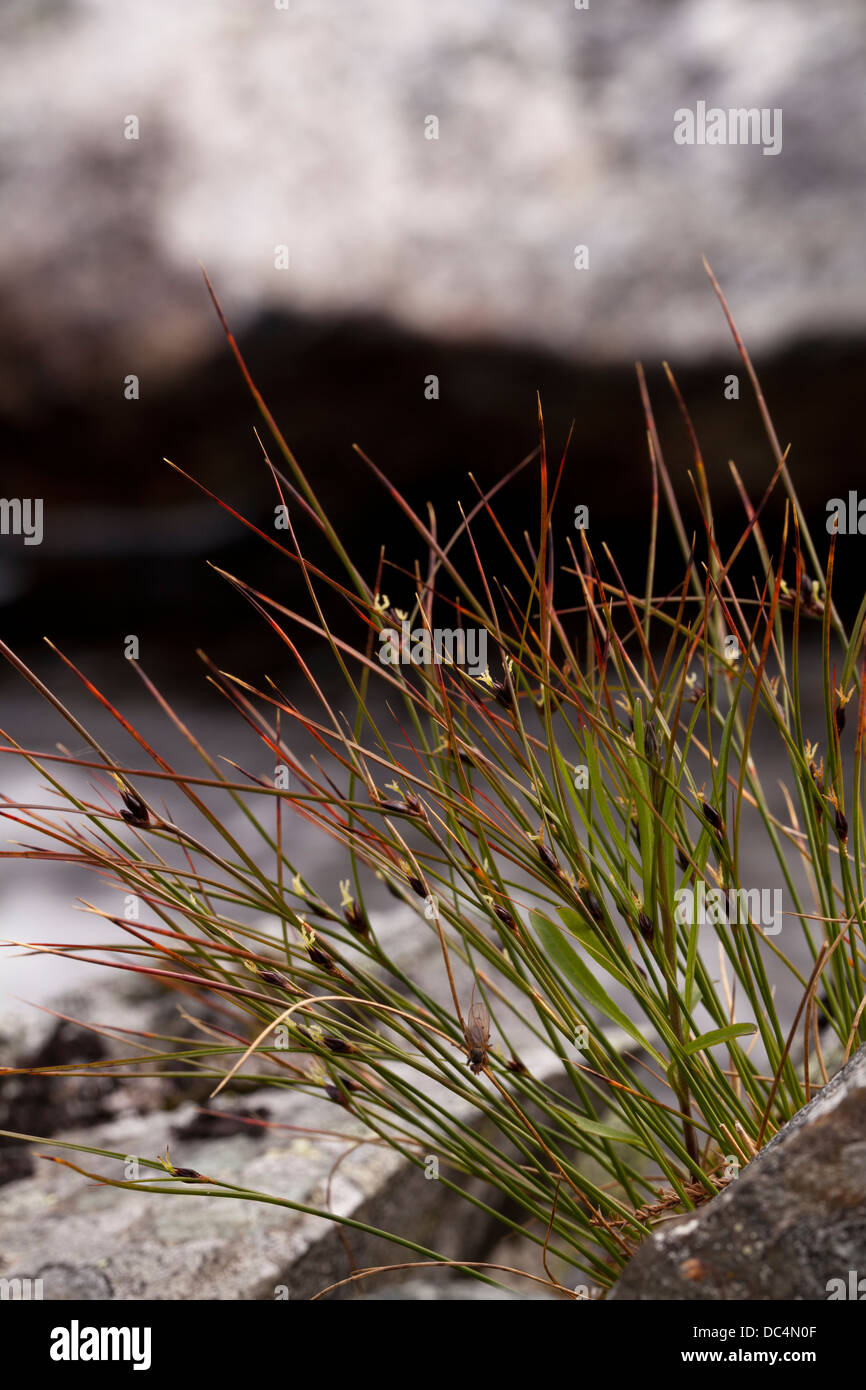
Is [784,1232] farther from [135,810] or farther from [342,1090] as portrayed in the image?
[135,810]

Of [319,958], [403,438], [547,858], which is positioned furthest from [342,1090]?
[403,438]

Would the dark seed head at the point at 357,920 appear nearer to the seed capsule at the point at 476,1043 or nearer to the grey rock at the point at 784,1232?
the seed capsule at the point at 476,1043

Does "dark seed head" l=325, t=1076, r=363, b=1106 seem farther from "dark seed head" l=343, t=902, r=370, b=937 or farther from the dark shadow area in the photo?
the dark shadow area

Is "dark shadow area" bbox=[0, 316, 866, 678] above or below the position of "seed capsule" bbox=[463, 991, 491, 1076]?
above

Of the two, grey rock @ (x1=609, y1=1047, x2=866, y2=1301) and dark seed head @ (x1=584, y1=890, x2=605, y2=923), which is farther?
dark seed head @ (x1=584, y1=890, x2=605, y2=923)

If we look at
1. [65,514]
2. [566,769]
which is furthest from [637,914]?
[65,514]

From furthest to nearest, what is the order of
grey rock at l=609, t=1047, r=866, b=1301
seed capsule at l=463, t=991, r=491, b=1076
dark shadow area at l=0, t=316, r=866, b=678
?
1. dark shadow area at l=0, t=316, r=866, b=678
2. seed capsule at l=463, t=991, r=491, b=1076
3. grey rock at l=609, t=1047, r=866, b=1301

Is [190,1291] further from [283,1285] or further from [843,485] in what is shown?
[843,485]

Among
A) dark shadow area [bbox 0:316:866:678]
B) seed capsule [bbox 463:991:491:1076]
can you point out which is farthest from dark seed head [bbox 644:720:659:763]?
dark shadow area [bbox 0:316:866:678]

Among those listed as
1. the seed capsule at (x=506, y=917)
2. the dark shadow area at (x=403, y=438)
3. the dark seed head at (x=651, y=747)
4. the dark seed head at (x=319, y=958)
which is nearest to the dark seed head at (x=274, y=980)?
the dark seed head at (x=319, y=958)
